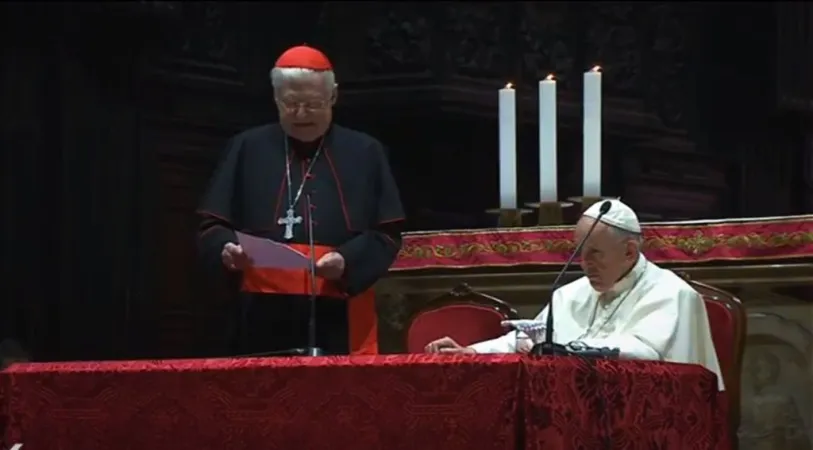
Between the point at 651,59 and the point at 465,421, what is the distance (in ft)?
12.8

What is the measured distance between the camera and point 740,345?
3805 mm

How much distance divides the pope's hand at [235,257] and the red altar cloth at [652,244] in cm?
136

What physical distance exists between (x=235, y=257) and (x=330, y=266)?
230 millimetres

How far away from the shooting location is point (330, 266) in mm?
3354

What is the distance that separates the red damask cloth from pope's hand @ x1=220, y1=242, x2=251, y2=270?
50 cm

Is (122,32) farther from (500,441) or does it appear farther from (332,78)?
(500,441)

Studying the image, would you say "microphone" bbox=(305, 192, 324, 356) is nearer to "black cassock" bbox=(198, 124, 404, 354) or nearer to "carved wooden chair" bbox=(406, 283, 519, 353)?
"black cassock" bbox=(198, 124, 404, 354)

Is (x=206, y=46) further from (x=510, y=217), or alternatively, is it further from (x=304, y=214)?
(x=304, y=214)

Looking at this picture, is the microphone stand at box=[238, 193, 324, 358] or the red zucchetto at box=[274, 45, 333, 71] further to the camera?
the red zucchetto at box=[274, 45, 333, 71]

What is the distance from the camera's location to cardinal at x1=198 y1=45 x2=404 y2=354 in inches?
136

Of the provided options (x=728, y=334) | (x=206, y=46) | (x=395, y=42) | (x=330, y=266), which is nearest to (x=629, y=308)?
(x=728, y=334)

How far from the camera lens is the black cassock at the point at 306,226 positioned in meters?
3.46

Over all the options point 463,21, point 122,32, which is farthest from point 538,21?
point 122,32

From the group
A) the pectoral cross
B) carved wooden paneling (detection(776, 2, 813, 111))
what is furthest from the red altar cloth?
carved wooden paneling (detection(776, 2, 813, 111))
